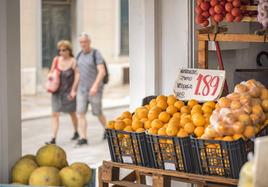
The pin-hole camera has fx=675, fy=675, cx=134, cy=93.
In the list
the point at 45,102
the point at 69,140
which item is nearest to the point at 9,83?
the point at 69,140

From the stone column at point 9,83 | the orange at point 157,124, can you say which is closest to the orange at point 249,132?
the orange at point 157,124

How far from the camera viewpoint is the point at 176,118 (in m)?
4.28

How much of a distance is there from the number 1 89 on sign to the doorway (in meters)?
13.4

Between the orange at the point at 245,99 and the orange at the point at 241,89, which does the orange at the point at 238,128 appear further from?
the orange at the point at 241,89

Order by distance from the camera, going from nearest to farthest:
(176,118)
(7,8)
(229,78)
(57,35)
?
(7,8), (176,118), (229,78), (57,35)

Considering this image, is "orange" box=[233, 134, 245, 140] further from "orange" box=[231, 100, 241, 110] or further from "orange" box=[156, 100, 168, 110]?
"orange" box=[156, 100, 168, 110]

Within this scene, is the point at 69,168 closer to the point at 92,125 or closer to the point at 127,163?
the point at 127,163

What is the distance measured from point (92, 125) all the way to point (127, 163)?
30.2ft

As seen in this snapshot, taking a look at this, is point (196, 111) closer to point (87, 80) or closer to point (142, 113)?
point (142, 113)

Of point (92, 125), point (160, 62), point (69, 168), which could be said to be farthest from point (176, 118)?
point (92, 125)

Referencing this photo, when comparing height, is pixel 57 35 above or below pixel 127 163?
above

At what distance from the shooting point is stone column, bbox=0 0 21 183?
4019mm

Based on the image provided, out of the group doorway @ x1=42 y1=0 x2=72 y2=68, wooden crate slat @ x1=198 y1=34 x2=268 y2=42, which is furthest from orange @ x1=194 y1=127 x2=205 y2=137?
doorway @ x1=42 y1=0 x2=72 y2=68

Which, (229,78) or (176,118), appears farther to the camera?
(229,78)
